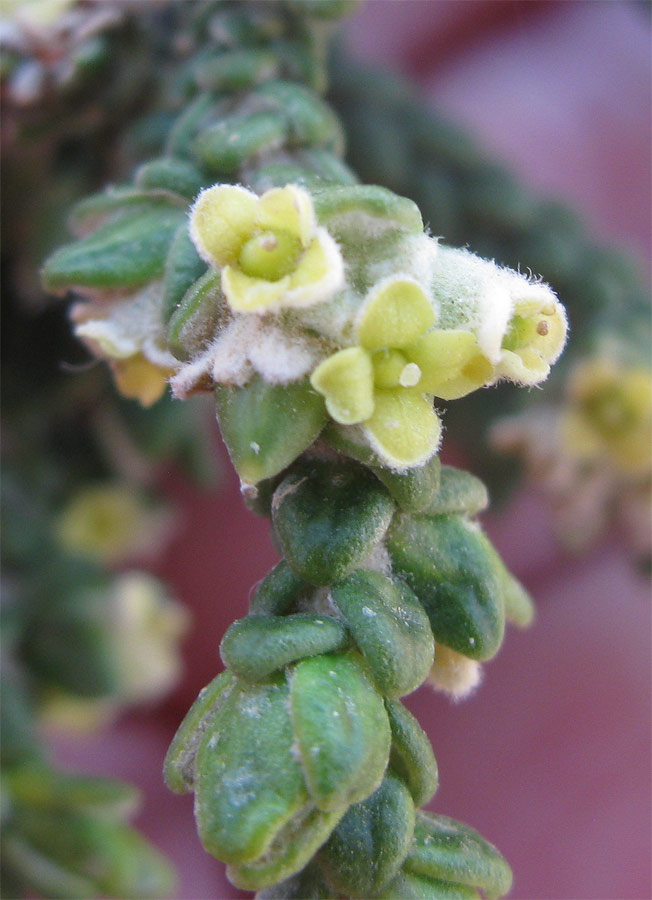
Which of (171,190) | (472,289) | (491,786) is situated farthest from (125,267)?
(491,786)

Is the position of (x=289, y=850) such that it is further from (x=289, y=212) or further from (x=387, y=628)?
(x=289, y=212)

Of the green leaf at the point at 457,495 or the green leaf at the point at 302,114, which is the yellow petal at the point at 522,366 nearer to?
the green leaf at the point at 457,495

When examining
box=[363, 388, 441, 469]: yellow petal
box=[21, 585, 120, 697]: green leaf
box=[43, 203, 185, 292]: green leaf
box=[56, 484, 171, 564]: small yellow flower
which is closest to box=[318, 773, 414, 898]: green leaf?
box=[363, 388, 441, 469]: yellow petal

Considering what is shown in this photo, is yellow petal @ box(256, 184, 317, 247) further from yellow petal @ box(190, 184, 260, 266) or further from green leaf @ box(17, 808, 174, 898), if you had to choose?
green leaf @ box(17, 808, 174, 898)

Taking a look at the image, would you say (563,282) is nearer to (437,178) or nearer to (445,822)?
(437,178)

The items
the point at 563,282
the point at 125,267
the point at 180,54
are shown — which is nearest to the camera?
the point at 125,267
